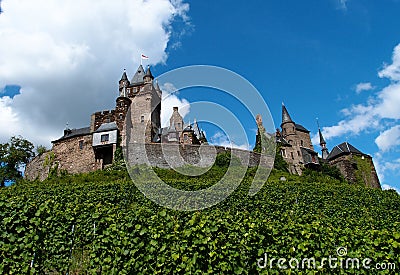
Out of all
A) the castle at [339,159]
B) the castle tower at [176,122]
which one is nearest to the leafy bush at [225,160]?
the castle at [339,159]

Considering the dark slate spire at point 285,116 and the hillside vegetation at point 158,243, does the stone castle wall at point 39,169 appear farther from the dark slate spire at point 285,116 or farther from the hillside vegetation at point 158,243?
the dark slate spire at point 285,116

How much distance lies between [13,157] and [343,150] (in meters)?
51.1

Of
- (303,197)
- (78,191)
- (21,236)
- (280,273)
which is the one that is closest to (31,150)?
(78,191)

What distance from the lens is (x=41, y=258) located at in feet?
22.1

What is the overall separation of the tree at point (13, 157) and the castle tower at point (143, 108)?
16.9 metres

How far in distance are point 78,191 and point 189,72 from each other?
48.2 ft

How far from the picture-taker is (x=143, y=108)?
4778cm

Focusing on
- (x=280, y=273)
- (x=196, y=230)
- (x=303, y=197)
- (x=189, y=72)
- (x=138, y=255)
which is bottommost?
(x=280, y=273)

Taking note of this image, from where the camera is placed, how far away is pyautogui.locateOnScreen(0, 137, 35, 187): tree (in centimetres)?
4177

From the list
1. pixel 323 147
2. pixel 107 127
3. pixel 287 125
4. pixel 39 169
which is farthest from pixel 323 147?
pixel 39 169

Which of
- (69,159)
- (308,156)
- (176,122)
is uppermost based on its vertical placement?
(176,122)

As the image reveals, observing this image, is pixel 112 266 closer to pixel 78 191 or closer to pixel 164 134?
pixel 78 191

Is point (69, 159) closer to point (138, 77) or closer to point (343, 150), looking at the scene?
point (138, 77)

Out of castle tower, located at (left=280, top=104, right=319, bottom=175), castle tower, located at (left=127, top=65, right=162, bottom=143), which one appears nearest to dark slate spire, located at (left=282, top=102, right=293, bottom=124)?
castle tower, located at (left=280, top=104, right=319, bottom=175)
